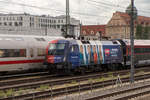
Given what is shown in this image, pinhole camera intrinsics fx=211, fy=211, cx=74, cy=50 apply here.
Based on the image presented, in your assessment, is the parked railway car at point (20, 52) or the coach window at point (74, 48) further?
the coach window at point (74, 48)

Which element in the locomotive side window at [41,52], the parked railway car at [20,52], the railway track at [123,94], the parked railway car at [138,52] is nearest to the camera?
the railway track at [123,94]

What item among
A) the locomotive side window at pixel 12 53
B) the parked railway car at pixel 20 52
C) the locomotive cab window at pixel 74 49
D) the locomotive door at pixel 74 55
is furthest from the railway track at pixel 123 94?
the locomotive side window at pixel 12 53

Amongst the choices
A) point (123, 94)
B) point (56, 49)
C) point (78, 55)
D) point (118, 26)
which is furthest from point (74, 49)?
point (118, 26)

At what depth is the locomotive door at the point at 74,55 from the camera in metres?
17.3

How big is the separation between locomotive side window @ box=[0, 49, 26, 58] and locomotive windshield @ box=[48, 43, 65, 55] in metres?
2.31

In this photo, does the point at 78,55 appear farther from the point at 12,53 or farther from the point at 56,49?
the point at 12,53

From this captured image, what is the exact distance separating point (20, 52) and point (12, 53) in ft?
2.48

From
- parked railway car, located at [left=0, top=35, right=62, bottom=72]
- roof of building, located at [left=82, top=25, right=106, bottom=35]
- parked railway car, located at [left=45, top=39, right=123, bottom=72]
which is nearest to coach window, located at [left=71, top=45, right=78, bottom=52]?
parked railway car, located at [left=45, top=39, right=123, bottom=72]

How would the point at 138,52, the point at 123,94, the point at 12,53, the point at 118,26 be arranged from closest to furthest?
the point at 123,94 < the point at 12,53 < the point at 138,52 < the point at 118,26

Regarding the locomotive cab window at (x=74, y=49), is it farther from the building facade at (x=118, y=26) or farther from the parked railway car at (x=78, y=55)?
the building facade at (x=118, y=26)

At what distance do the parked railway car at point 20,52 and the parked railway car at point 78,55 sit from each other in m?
1.47

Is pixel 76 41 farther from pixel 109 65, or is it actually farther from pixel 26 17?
pixel 26 17

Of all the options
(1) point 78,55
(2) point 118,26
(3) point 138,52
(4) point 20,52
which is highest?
(2) point 118,26

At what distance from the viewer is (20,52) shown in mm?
17875
